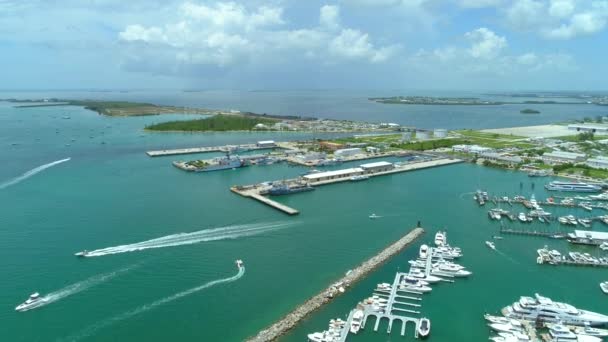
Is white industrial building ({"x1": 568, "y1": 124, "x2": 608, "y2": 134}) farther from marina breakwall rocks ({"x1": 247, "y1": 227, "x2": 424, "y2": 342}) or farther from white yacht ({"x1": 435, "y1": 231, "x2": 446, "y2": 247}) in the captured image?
marina breakwall rocks ({"x1": 247, "y1": 227, "x2": 424, "y2": 342})

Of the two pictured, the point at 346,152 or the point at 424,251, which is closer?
the point at 424,251

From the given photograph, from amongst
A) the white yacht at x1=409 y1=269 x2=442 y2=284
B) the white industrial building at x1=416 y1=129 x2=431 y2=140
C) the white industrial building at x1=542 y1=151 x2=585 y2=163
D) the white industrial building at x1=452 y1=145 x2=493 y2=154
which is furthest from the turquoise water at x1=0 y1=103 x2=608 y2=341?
the white industrial building at x1=416 y1=129 x2=431 y2=140

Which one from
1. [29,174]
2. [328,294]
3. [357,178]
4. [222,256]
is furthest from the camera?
[29,174]

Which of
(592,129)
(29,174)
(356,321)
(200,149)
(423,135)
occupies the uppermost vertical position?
(592,129)

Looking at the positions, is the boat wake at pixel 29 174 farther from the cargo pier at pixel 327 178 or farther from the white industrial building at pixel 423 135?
the white industrial building at pixel 423 135

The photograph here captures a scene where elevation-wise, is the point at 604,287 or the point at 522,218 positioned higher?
the point at 522,218

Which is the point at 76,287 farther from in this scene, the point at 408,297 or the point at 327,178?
the point at 327,178

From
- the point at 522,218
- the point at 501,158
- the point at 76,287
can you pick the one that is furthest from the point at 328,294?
the point at 501,158
